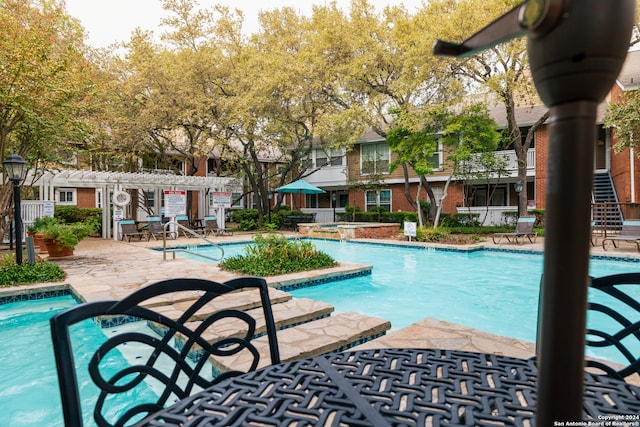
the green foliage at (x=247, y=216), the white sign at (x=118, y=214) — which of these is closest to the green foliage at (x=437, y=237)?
the green foliage at (x=247, y=216)

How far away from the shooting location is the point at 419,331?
3693mm

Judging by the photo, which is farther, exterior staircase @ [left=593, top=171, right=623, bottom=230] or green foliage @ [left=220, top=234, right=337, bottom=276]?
exterior staircase @ [left=593, top=171, right=623, bottom=230]

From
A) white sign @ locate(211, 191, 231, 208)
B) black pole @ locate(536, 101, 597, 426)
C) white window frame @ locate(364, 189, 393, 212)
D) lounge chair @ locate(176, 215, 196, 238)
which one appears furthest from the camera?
white window frame @ locate(364, 189, 393, 212)

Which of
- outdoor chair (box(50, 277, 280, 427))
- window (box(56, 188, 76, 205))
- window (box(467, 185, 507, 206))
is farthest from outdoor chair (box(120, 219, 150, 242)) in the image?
window (box(467, 185, 507, 206))

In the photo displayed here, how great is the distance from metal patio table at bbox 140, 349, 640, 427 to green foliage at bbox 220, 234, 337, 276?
5.80 metres

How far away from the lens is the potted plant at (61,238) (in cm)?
884

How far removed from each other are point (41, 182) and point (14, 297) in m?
9.02

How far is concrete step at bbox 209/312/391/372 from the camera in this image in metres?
3.16

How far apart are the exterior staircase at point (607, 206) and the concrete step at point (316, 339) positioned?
1234 centimetres

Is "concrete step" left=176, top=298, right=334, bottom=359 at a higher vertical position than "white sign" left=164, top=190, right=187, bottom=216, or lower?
lower

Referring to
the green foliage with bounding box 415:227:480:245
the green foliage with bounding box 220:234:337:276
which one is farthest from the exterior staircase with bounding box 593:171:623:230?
the green foliage with bounding box 220:234:337:276

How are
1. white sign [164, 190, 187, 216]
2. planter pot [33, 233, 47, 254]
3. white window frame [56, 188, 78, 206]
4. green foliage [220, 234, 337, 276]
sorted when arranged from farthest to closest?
white window frame [56, 188, 78, 206] < white sign [164, 190, 187, 216] < planter pot [33, 233, 47, 254] < green foliage [220, 234, 337, 276]

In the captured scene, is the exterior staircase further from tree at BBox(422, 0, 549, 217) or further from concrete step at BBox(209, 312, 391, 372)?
concrete step at BBox(209, 312, 391, 372)

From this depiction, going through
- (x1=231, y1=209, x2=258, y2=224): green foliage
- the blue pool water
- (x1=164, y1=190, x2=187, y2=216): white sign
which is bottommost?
the blue pool water
